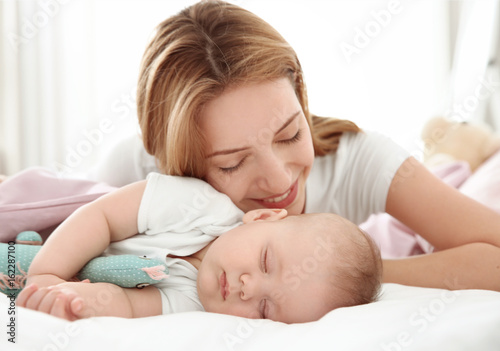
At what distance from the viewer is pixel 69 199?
4.60 feet

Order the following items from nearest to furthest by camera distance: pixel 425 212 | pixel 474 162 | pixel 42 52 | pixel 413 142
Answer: pixel 425 212 < pixel 474 162 < pixel 42 52 < pixel 413 142

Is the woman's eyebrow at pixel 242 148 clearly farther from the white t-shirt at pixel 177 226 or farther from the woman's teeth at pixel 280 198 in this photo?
the woman's teeth at pixel 280 198

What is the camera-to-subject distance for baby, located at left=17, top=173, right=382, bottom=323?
Result: 1030mm

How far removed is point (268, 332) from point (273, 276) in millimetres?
190

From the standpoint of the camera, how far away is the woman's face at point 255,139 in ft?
4.05

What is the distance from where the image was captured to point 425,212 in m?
1.44

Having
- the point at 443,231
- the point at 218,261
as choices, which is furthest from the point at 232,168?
the point at 443,231

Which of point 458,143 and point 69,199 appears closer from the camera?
point 69,199

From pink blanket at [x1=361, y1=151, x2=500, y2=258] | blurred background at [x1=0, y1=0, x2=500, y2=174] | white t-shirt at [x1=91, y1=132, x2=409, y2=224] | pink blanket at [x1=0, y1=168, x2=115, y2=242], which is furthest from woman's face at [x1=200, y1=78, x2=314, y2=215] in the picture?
blurred background at [x1=0, y1=0, x2=500, y2=174]

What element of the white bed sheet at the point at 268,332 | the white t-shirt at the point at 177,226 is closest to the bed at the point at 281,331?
the white bed sheet at the point at 268,332

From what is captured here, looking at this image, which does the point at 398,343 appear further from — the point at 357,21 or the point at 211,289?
the point at 357,21

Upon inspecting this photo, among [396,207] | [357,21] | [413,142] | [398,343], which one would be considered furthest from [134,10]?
[398,343]

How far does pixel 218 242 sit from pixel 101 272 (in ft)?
0.84

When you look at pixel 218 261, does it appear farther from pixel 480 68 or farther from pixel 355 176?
pixel 480 68
